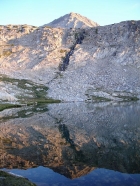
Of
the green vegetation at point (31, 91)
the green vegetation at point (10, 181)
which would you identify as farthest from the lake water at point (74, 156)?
the green vegetation at point (31, 91)

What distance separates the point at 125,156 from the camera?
28.5m

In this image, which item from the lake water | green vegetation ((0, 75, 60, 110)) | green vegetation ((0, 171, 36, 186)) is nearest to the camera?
green vegetation ((0, 171, 36, 186))

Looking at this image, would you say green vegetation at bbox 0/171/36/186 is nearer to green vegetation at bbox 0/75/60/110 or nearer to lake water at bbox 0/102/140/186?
lake water at bbox 0/102/140/186

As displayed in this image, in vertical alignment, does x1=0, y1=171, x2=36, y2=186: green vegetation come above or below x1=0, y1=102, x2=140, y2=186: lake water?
above

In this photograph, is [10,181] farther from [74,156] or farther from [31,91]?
[31,91]

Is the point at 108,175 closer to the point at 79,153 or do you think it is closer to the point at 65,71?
the point at 79,153

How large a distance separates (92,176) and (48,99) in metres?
114

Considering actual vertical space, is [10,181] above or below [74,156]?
above

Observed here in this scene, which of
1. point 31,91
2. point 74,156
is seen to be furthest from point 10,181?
point 31,91

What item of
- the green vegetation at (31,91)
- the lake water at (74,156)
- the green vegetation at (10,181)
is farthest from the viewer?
the green vegetation at (31,91)

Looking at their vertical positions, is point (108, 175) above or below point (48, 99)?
above

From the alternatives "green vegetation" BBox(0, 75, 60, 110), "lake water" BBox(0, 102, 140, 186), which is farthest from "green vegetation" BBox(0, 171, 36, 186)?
"green vegetation" BBox(0, 75, 60, 110)

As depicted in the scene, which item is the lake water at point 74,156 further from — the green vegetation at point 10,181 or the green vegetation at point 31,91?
the green vegetation at point 31,91

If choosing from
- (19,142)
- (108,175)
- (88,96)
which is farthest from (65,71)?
(108,175)
